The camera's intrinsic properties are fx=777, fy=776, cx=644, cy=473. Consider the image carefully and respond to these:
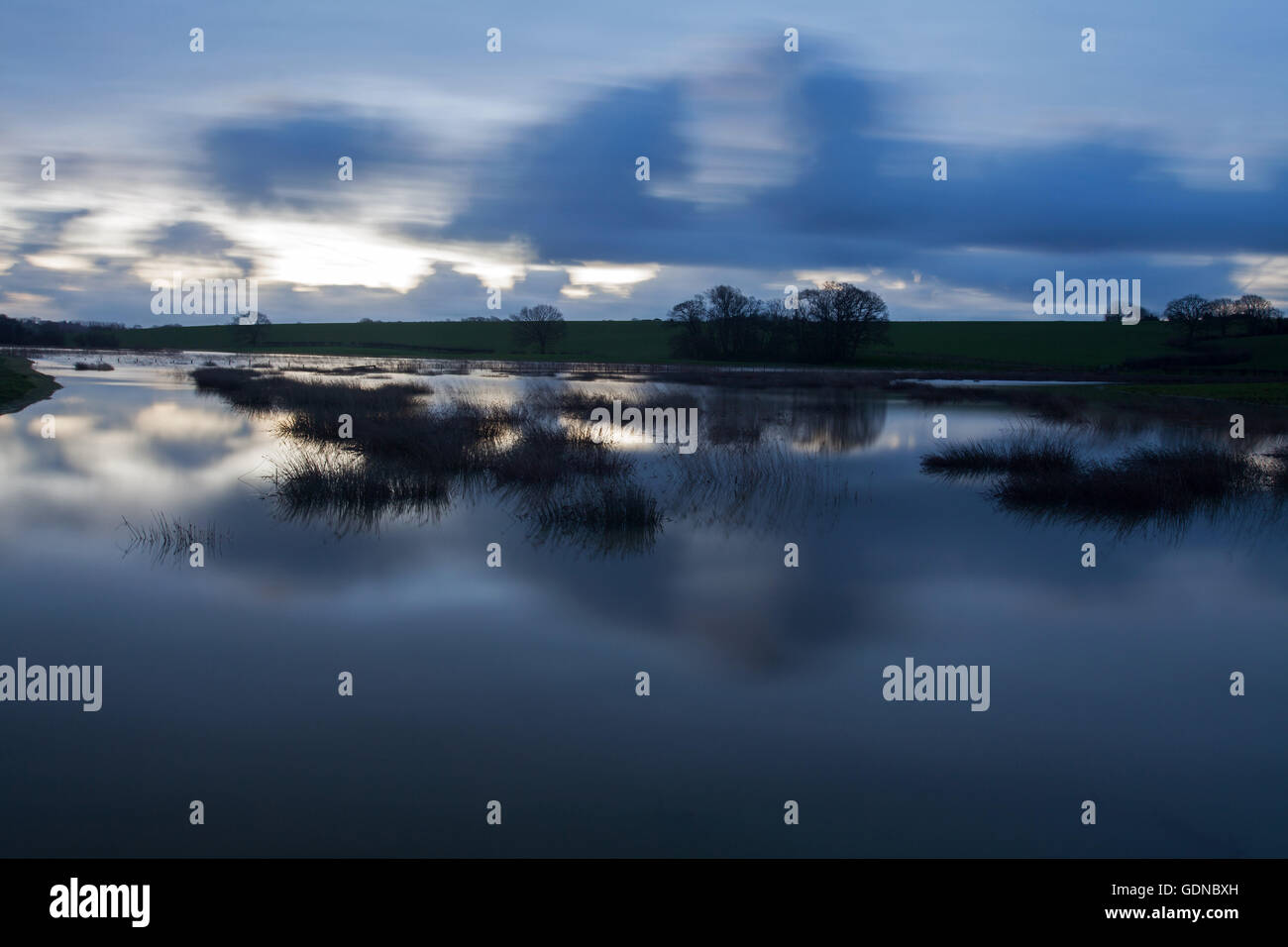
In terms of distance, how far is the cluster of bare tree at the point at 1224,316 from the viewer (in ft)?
292

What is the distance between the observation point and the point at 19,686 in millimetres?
6953

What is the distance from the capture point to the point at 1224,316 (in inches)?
3593

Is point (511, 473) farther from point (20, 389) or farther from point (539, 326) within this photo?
point (539, 326)

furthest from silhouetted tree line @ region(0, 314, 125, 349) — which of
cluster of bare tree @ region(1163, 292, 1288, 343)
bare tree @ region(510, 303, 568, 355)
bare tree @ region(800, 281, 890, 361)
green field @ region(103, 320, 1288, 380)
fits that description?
cluster of bare tree @ region(1163, 292, 1288, 343)

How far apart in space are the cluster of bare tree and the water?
9680 cm

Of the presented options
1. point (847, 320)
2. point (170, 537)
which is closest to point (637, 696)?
point (170, 537)

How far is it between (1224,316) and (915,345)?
112 feet

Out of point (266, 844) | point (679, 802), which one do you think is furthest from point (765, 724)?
point (266, 844)

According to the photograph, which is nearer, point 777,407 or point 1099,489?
point 1099,489

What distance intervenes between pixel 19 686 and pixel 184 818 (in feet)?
10.5

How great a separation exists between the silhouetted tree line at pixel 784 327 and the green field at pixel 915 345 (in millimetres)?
3361
